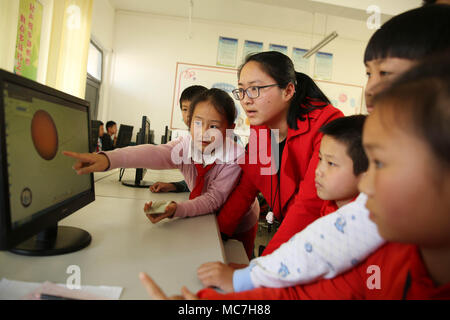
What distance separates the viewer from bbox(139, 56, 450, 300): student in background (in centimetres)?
37

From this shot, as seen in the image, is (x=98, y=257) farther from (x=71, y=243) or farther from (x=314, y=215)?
(x=314, y=215)

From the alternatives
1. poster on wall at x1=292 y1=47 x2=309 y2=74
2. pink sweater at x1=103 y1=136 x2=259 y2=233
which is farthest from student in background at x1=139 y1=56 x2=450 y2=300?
poster on wall at x1=292 y1=47 x2=309 y2=74

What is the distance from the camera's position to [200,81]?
19.2 feet

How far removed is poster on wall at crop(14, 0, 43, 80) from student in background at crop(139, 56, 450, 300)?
3.26 metres

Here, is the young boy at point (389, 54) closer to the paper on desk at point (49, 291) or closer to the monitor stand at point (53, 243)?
the paper on desk at point (49, 291)

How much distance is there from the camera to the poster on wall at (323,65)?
6.11 m

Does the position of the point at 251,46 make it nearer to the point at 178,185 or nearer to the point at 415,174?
the point at 178,185

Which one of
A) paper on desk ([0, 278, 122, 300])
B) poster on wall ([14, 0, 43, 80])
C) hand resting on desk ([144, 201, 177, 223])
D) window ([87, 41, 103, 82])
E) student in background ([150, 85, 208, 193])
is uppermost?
window ([87, 41, 103, 82])

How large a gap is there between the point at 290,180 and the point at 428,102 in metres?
0.90

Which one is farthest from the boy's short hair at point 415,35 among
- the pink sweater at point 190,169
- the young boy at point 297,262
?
the pink sweater at point 190,169

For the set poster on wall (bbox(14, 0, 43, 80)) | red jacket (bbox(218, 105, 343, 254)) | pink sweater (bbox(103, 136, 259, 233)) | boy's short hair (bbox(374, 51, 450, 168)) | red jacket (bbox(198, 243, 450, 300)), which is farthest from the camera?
poster on wall (bbox(14, 0, 43, 80))

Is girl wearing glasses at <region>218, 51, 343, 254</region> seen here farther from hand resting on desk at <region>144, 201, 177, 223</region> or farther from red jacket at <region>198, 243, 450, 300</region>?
red jacket at <region>198, 243, 450, 300</region>

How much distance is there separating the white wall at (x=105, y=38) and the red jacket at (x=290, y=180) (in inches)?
182
